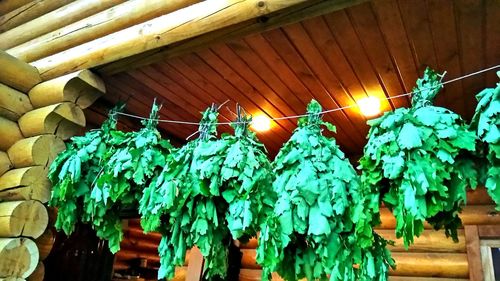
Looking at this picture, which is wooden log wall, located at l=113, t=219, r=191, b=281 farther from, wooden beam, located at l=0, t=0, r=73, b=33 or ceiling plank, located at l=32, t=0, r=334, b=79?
ceiling plank, located at l=32, t=0, r=334, b=79

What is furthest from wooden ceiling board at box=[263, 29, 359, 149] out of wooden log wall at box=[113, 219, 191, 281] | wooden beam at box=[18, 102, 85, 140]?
wooden log wall at box=[113, 219, 191, 281]

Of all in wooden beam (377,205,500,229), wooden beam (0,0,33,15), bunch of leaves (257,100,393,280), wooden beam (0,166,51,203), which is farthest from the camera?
wooden beam (0,0,33,15)

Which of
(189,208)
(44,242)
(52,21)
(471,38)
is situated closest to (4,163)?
(44,242)

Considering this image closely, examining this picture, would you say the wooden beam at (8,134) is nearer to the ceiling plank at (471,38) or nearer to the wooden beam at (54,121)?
the wooden beam at (54,121)

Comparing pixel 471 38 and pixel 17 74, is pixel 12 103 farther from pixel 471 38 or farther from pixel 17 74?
pixel 471 38

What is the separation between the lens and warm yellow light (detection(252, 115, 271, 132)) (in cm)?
288

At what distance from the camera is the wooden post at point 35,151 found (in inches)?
84.3

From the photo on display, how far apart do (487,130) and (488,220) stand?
2.17m

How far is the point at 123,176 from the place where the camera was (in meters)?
1.84

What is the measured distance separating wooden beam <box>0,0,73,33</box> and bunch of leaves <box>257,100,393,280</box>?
2376mm

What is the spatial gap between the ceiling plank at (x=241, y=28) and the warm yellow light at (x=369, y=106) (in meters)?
0.91

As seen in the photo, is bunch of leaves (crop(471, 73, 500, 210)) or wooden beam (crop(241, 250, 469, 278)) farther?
wooden beam (crop(241, 250, 469, 278))

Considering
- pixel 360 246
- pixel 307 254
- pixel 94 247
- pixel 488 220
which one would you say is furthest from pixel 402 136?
pixel 94 247

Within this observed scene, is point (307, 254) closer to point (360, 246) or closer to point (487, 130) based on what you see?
point (360, 246)
